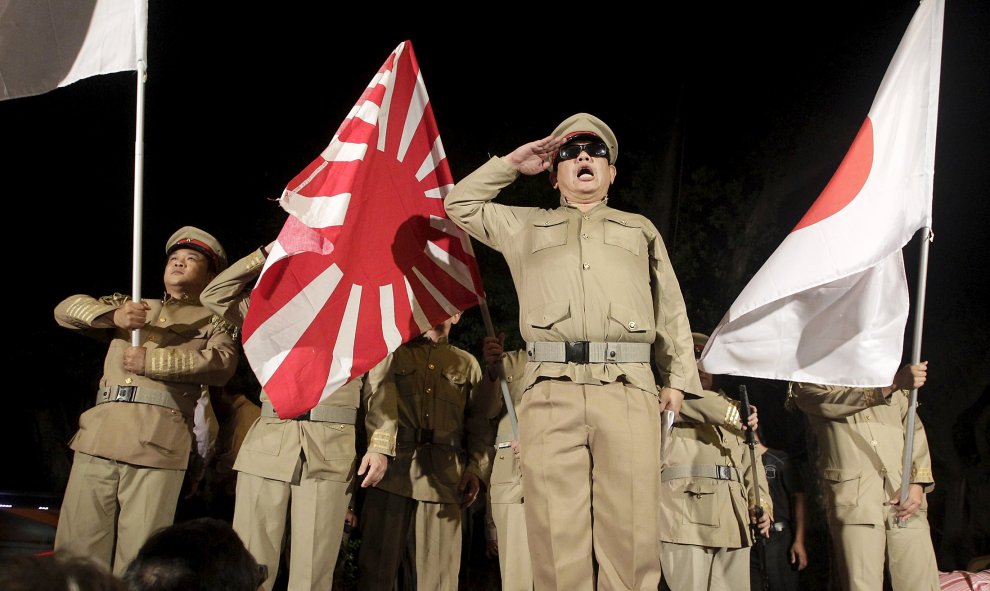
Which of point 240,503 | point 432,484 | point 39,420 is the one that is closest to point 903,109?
point 432,484

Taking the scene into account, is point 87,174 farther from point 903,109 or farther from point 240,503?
point 903,109

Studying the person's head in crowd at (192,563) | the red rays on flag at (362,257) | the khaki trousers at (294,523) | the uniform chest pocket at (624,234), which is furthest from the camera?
the khaki trousers at (294,523)

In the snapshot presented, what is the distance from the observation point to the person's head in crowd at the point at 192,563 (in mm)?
2176

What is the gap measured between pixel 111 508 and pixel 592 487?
A: 2.53 metres

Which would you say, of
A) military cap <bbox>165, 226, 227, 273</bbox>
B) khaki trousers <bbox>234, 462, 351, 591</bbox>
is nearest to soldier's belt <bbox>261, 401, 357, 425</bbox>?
khaki trousers <bbox>234, 462, 351, 591</bbox>

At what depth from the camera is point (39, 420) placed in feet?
26.1

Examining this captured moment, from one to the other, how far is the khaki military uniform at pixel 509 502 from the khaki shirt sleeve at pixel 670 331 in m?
1.27

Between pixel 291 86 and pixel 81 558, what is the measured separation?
328 inches

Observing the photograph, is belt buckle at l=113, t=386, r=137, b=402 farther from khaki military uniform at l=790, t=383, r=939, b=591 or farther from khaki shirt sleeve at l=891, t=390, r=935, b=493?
khaki shirt sleeve at l=891, t=390, r=935, b=493

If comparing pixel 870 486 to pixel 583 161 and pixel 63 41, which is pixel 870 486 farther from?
pixel 63 41

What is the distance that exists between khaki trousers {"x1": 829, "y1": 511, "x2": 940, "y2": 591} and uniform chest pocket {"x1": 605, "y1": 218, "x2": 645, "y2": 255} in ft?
9.40

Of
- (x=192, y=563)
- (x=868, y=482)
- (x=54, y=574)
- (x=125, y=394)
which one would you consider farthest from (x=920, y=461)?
(x=54, y=574)

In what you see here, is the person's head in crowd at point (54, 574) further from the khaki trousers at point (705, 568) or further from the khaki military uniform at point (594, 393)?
the khaki trousers at point (705, 568)

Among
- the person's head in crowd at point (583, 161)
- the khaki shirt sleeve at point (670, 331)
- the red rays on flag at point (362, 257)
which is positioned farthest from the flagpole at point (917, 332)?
the red rays on flag at point (362, 257)
